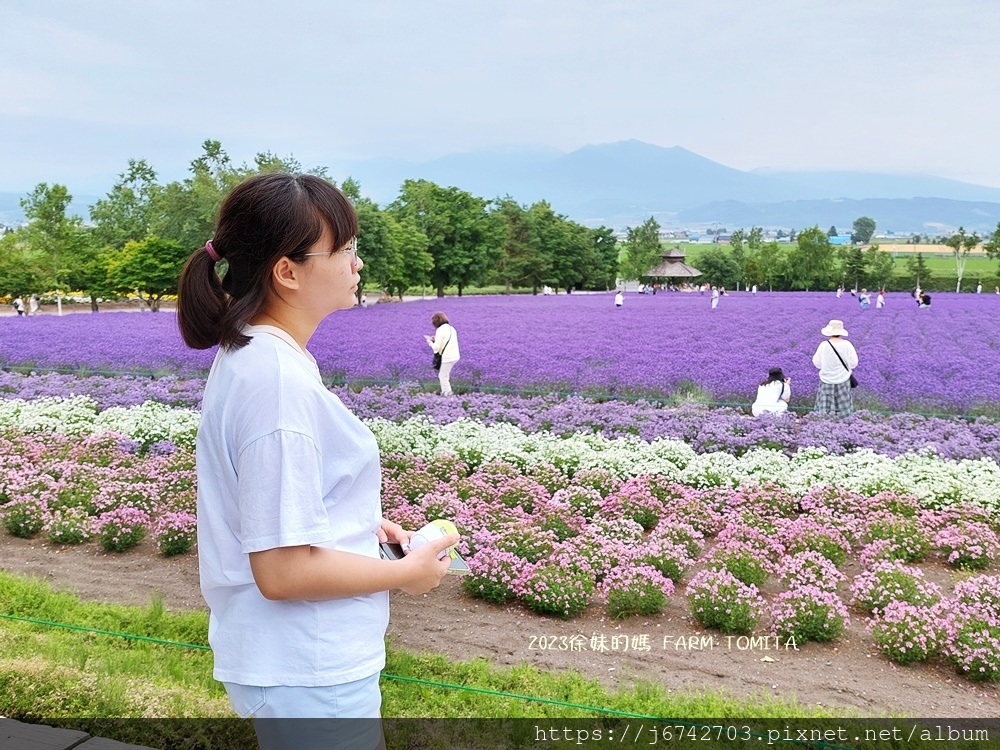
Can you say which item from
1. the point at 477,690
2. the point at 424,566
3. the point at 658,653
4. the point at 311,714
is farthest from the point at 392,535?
the point at 658,653

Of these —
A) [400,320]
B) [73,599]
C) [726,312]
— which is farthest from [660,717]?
[726,312]

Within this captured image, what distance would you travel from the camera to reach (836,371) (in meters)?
7.42

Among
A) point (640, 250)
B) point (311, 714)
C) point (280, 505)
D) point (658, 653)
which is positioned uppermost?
point (640, 250)

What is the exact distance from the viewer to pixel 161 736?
2.50 m

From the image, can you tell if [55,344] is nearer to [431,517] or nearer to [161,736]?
[431,517]

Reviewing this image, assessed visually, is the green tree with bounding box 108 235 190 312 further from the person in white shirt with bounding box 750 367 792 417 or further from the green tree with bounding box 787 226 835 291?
the green tree with bounding box 787 226 835 291

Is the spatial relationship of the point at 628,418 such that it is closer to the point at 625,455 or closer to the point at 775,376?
the point at 625,455

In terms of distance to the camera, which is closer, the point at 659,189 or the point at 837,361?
the point at 837,361

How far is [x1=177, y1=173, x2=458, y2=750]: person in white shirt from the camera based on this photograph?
120cm

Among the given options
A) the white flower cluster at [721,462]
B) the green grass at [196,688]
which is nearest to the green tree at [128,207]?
the white flower cluster at [721,462]

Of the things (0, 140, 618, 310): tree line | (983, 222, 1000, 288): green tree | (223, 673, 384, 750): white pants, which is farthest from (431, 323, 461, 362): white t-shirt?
(223, 673, 384, 750): white pants

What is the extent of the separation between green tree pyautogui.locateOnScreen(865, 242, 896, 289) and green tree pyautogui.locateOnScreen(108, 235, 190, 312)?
7831 mm

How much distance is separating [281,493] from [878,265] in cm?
1008

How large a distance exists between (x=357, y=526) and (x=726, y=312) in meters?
11.8
